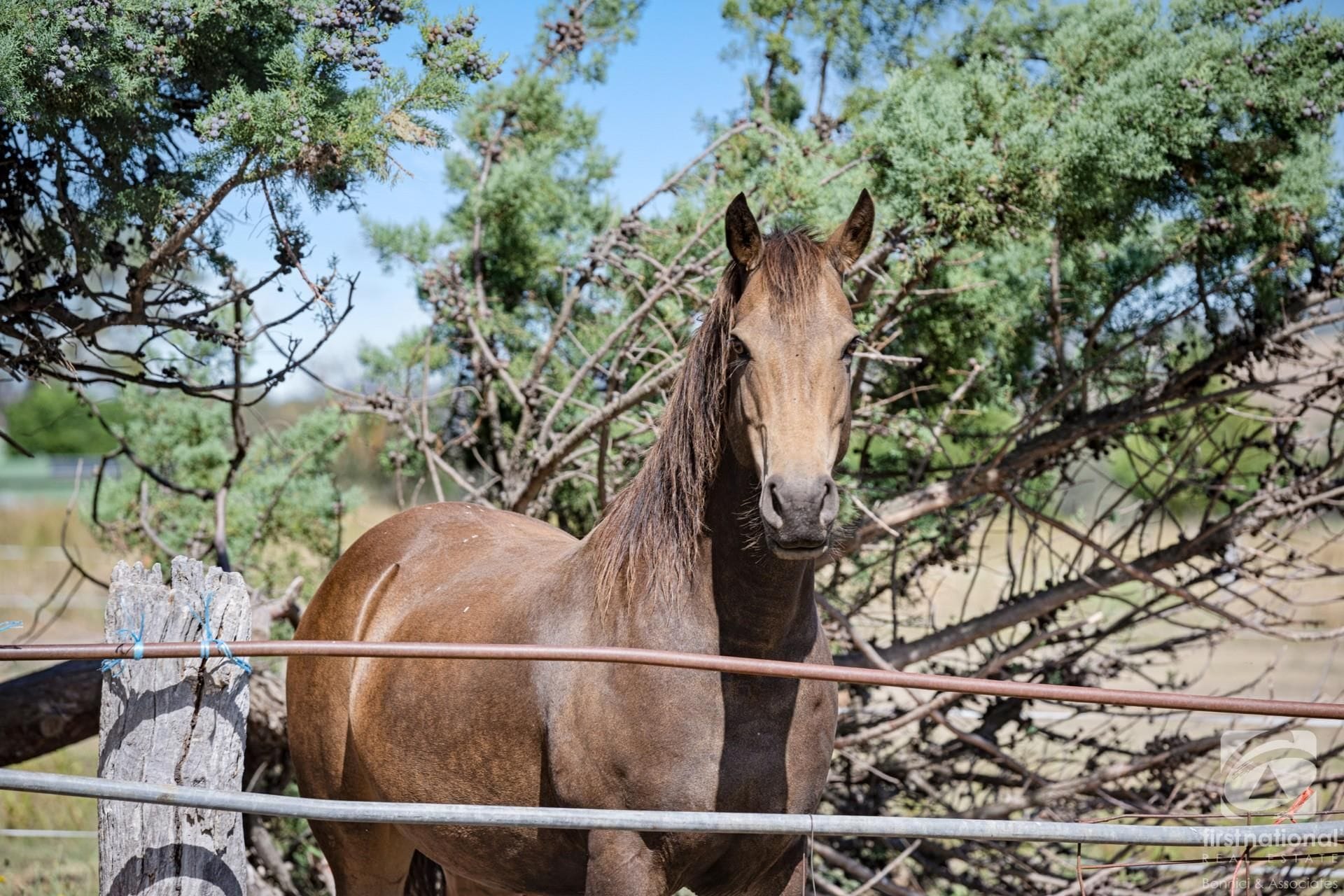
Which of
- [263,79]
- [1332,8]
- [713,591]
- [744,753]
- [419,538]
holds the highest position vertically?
[1332,8]

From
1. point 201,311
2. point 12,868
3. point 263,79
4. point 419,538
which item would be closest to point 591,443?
point 419,538

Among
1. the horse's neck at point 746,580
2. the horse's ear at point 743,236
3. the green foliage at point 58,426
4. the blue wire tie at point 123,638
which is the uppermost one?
the green foliage at point 58,426

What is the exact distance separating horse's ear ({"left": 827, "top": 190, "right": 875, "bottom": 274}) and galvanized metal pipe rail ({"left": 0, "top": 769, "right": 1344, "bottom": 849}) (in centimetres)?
127

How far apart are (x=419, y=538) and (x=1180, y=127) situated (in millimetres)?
3157

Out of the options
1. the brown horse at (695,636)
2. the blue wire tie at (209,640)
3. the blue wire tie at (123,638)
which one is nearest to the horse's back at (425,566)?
the brown horse at (695,636)

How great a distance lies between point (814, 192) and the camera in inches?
163

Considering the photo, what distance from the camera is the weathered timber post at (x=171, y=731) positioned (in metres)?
2.35

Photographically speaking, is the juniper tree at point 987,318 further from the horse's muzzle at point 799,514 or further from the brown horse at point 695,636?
the horse's muzzle at point 799,514

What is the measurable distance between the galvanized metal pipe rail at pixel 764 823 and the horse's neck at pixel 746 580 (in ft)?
1.73

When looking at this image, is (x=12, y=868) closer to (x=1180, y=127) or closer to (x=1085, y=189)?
(x=1085, y=189)

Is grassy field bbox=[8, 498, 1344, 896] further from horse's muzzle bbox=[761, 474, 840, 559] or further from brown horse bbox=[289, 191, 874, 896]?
horse's muzzle bbox=[761, 474, 840, 559]

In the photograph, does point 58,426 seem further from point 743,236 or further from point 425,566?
point 743,236

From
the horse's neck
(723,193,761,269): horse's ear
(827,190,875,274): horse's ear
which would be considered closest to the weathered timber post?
the horse's neck

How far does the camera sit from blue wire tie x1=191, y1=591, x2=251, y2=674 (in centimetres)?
227
